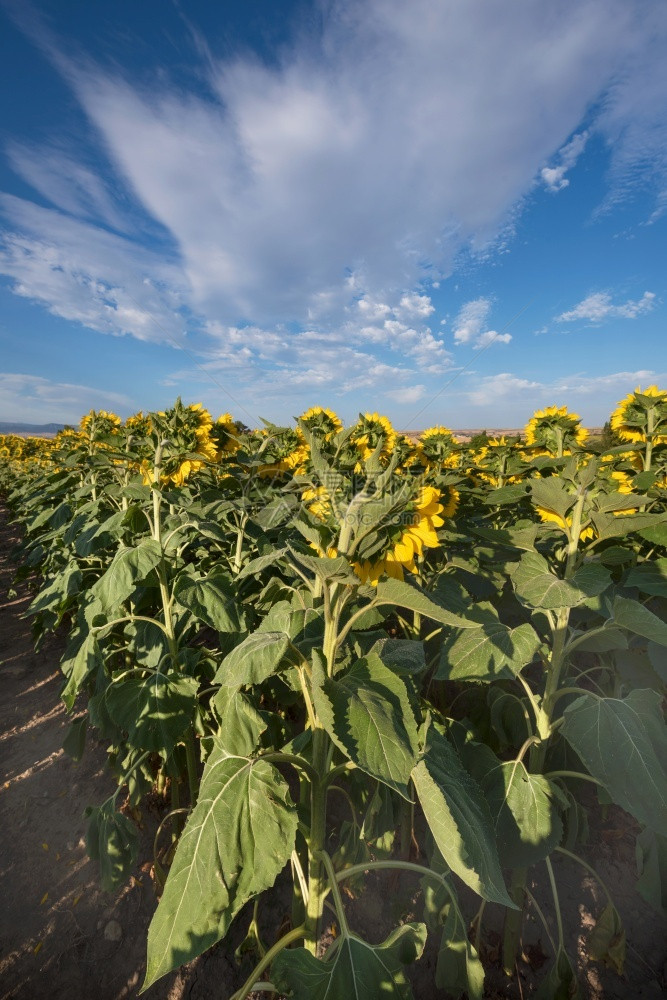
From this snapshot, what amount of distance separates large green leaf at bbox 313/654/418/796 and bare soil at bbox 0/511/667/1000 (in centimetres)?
219

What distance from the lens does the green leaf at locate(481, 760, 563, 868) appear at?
195cm

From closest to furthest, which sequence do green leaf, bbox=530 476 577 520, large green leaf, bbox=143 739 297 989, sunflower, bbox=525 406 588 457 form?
1. large green leaf, bbox=143 739 297 989
2. green leaf, bbox=530 476 577 520
3. sunflower, bbox=525 406 588 457

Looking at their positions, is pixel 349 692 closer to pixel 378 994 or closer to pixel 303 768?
pixel 303 768

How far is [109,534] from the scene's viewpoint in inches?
139

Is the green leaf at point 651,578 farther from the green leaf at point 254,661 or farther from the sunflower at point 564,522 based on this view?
the green leaf at point 254,661

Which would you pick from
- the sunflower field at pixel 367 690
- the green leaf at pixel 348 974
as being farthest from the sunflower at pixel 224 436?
the green leaf at pixel 348 974

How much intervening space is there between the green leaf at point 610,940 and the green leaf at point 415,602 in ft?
7.50

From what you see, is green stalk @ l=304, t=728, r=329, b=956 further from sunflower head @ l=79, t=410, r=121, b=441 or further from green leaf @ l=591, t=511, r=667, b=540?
sunflower head @ l=79, t=410, r=121, b=441

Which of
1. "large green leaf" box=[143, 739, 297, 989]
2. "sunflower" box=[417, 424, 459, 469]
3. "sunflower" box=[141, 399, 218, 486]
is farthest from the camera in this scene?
"sunflower" box=[417, 424, 459, 469]

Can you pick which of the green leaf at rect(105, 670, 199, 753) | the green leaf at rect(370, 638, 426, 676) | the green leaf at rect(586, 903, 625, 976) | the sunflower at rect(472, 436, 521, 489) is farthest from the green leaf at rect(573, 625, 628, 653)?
the sunflower at rect(472, 436, 521, 489)

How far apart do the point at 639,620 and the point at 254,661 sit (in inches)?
66.1

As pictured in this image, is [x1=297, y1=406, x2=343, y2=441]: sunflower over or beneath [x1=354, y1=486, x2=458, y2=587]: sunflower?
over

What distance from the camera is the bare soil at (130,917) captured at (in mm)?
2451

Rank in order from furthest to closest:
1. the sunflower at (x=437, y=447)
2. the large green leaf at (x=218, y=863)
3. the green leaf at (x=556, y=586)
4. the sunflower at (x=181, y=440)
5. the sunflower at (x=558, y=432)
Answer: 1. the sunflower at (x=437, y=447)
2. the sunflower at (x=558, y=432)
3. the sunflower at (x=181, y=440)
4. the green leaf at (x=556, y=586)
5. the large green leaf at (x=218, y=863)
